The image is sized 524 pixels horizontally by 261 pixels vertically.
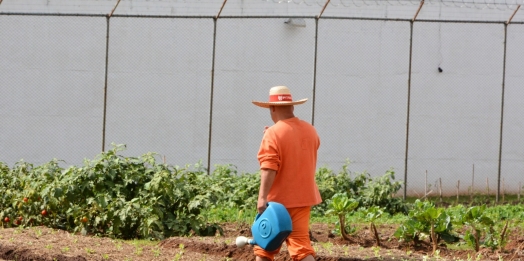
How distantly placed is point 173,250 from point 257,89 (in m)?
7.55

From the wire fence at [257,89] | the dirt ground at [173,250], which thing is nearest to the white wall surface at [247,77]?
the wire fence at [257,89]

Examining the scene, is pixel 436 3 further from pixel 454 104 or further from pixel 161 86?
pixel 161 86

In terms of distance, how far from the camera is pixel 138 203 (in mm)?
8586

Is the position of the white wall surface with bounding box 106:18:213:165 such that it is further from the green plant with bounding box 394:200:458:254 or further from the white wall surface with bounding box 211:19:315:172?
the green plant with bounding box 394:200:458:254

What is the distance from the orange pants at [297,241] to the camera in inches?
243

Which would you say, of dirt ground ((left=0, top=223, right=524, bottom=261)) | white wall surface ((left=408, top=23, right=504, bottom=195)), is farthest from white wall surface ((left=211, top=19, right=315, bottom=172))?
dirt ground ((left=0, top=223, right=524, bottom=261))

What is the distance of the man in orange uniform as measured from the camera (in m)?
6.18

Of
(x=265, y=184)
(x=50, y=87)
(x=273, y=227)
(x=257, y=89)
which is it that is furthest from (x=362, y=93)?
(x=273, y=227)

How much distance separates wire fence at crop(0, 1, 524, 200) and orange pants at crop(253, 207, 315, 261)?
7.65 meters

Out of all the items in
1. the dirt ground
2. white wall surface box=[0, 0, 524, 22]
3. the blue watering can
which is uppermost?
white wall surface box=[0, 0, 524, 22]

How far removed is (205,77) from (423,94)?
420cm

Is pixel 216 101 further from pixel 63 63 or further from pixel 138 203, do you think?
pixel 138 203

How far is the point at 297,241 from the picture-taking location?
6.17 meters

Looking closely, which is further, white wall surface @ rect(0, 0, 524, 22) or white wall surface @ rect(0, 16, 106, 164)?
white wall surface @ rect(0, 0, 524, 22)
